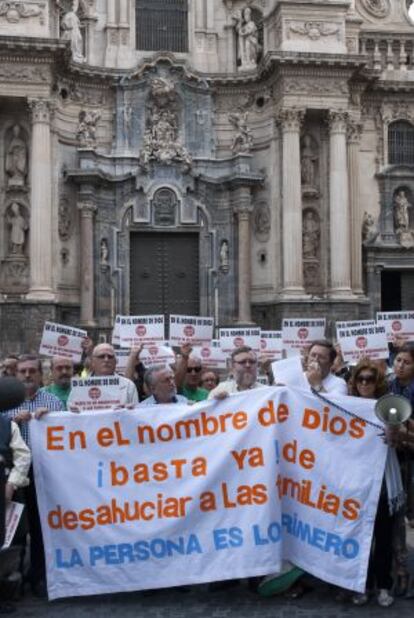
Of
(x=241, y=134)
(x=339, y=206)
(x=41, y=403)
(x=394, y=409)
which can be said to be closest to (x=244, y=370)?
(x=394, y=409)

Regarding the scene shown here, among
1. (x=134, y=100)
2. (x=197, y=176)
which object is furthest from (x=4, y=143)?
(x=197, y=176)

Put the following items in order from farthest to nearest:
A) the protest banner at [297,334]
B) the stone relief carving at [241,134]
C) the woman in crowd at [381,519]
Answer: the stone relief carving at [241,134], the protest banner at [297,334], the woman in crowd at [381,519]

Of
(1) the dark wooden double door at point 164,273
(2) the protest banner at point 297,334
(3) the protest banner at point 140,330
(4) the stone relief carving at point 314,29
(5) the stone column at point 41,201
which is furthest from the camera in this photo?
(1) the dark wooden double door at point 164,273

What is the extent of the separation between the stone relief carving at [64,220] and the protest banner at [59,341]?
556 inches

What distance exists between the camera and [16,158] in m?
26.1

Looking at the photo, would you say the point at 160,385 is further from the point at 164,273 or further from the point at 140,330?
the point at 164,273

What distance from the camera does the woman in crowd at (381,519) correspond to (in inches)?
288

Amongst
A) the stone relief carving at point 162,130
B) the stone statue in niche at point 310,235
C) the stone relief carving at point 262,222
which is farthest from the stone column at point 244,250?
the stone relief carving at point 162,130

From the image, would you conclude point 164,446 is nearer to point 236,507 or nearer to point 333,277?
point 236,507

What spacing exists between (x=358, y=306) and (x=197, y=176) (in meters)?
6.88

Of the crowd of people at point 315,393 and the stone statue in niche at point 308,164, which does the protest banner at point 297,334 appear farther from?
the stone statue in niche at point 308,164

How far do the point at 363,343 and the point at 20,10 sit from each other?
18.4 m

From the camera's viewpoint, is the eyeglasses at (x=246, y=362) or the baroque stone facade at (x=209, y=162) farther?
the baroque stone facade at (x=209, y=162)

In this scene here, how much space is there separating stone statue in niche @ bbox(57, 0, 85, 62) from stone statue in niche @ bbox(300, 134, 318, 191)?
7929 mm
